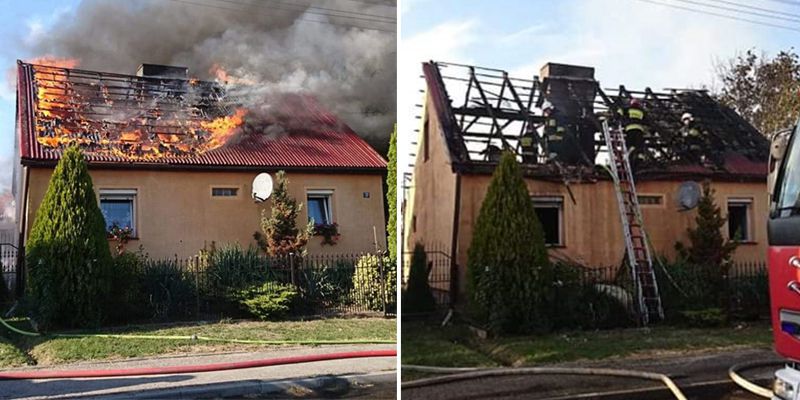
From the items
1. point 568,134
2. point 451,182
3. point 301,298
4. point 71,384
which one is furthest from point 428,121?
point 71,384

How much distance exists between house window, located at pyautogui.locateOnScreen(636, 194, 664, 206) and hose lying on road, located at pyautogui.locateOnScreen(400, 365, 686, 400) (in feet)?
Result: 2.74

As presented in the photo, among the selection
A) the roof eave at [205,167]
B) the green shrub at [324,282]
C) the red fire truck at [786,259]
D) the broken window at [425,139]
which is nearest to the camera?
the red fire truck at [786,259]

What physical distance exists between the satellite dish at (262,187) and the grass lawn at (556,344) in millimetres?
1666

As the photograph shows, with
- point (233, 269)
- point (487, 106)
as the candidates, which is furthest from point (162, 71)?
point (487, 106)

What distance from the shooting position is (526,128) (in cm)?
363

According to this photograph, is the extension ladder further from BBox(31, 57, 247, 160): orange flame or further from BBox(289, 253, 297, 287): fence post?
BBox(31, 57, 247, 160): orange flame

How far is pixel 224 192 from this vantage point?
4766mm

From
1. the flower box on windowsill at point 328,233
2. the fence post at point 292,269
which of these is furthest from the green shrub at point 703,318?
the fence post at point 292,269

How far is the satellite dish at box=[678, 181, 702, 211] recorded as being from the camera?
151 inches

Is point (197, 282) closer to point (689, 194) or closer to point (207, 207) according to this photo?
point (207, 207)

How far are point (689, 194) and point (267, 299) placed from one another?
2.60 meters

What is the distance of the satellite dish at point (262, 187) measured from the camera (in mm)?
4828

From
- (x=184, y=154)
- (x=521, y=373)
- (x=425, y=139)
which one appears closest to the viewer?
(x=425, y=139)

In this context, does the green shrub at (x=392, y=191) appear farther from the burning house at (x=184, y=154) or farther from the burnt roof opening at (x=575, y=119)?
the burnt roof opening at (x=575, y=119)
